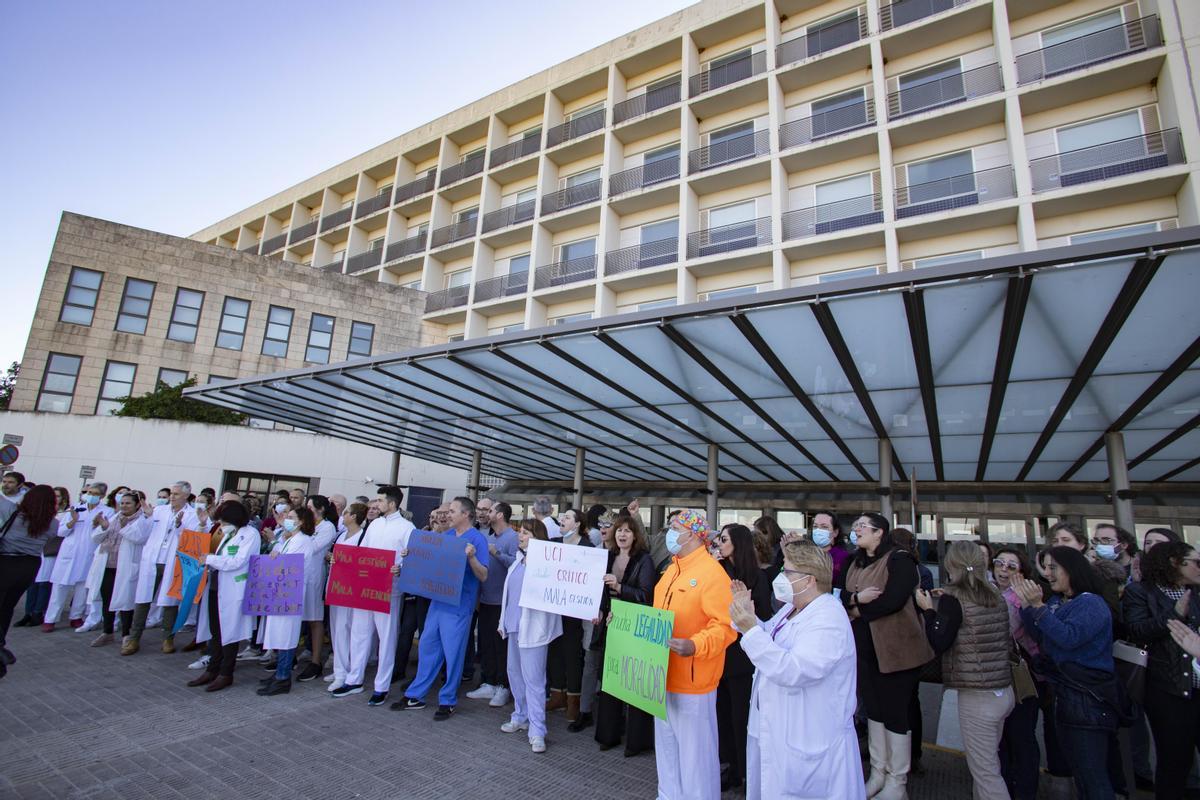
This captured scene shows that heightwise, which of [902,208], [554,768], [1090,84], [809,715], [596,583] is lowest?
[554,768]

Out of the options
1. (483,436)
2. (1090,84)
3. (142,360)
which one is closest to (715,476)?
(483,436)

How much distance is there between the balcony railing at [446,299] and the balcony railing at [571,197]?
5.69 m

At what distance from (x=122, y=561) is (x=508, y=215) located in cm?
2388

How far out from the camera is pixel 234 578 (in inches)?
251

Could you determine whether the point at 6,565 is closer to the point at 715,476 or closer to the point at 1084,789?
the point at 1084,789

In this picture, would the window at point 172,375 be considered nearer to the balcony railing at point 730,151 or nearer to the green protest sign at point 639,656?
the balcony railing at point 730,151

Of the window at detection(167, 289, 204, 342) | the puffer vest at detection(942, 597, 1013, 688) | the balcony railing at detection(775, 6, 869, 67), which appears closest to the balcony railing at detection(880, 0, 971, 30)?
the balcony railing at detection(775, 6, 869, 67)

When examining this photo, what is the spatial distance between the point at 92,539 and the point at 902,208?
2284cm

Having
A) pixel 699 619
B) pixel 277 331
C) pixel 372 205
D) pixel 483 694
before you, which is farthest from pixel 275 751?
pixel 372 205

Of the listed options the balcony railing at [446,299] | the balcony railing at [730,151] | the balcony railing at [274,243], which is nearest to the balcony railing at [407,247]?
the balcony railing at [446,299]

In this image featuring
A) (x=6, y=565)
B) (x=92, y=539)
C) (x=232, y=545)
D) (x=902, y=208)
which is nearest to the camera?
(x=6, y=565)

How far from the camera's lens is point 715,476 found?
1361 cm

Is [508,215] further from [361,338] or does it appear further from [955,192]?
[955,192]

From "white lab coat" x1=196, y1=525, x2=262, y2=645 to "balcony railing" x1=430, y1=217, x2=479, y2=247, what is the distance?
25.6 m
